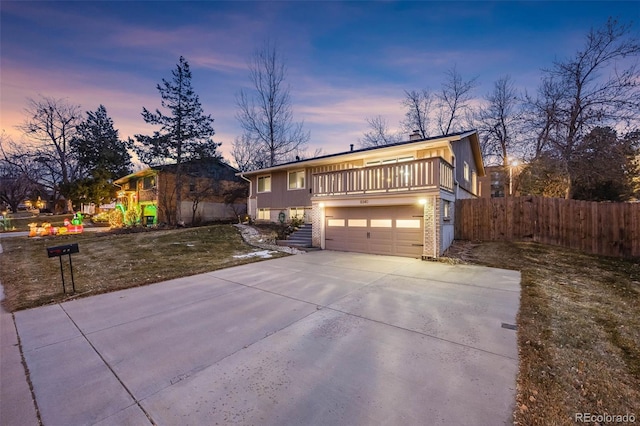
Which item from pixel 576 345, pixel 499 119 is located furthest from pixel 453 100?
pixel 576 345

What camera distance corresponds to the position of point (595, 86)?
15.1 m

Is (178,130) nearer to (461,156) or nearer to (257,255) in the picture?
(257,255)

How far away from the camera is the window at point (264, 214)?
57.6 ft

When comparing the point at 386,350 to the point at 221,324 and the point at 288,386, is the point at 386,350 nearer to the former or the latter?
the point at 288,386

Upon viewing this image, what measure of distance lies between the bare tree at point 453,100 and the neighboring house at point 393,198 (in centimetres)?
1291

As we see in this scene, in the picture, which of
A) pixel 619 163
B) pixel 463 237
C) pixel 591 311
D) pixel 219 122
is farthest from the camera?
pixel 219 122

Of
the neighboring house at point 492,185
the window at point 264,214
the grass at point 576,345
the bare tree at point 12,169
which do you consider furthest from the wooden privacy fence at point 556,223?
the bare tree at point 12,169

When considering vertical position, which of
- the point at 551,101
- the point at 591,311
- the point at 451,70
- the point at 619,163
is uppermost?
the point at 451,70

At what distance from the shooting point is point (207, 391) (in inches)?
97.3

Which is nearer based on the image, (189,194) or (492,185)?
(189,194)

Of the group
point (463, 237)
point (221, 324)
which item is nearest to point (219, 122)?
point (463, 237)

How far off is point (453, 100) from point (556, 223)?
59.5 feet

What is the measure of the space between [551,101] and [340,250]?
1754cm

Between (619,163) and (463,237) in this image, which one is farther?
(619,163)
